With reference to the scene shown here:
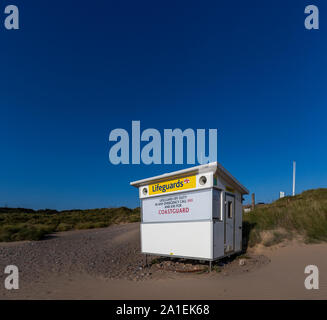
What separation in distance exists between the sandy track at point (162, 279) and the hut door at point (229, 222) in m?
0.65

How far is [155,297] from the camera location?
4.52 meters

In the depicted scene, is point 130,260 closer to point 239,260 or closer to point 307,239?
point 239,260

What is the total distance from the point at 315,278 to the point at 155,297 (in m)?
3.90

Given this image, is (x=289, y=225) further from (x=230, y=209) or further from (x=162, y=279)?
(x=162, y=279)

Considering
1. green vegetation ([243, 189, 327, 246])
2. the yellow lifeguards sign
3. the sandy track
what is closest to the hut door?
the sandy track

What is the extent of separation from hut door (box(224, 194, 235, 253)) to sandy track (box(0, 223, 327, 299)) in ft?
2.13

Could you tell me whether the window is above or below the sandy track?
above

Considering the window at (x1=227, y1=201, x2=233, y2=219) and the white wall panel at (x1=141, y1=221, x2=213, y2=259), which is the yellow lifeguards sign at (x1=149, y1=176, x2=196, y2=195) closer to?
the white wall panel at (x1=141, y1=221, x2=213, y2=259)

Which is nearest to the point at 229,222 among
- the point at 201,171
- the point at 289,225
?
the point at 201,171

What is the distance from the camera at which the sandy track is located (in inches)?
182

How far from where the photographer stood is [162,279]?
6070mm

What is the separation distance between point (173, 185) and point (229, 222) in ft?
7.73

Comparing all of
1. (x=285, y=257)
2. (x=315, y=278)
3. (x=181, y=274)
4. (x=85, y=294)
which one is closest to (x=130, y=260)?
(x=181, y=274)
